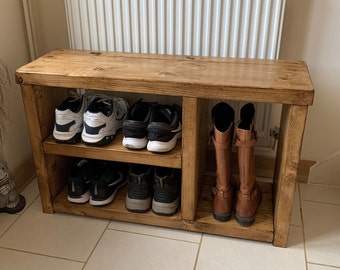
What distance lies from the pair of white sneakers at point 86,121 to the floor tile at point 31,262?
40 centimetres

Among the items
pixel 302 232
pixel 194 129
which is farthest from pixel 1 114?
pixel 302 232

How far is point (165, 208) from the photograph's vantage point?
4.63ft

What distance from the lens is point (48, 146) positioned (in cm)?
141

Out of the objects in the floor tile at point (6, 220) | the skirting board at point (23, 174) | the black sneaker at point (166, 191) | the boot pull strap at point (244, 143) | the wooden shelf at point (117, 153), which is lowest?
the floor tile at point (6, 220)

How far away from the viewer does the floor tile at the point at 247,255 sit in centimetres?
130

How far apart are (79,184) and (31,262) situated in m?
0.31

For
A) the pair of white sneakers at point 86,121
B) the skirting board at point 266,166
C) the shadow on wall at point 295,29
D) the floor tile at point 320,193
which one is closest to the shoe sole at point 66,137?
the pair of white sneakers at point 86,121

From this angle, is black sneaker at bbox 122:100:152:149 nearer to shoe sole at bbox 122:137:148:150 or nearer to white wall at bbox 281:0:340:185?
shoe sole at bbox 122:137:148:150

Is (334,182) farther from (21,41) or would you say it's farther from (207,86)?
(21,41)

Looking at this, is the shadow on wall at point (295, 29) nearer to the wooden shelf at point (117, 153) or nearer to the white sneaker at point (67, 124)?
the wooden shelf at point (117, 153)

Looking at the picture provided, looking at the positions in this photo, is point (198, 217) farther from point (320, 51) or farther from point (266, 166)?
point (320, 51)

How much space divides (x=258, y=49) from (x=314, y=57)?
0.23m

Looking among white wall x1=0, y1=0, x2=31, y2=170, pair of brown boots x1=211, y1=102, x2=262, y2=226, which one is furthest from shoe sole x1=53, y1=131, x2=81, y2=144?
pair of brown boots x1=211, y1=102, x2=262, y2=226

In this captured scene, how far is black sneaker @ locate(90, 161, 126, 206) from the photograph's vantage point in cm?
146
